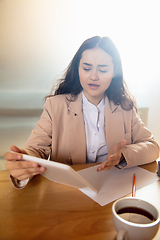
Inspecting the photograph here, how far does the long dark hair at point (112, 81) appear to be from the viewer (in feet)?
4.35

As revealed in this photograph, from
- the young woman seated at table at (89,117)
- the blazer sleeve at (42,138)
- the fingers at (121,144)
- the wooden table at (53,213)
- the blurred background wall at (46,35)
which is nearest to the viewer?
the wooden table at (53,213)

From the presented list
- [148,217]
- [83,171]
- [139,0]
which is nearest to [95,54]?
[83,171]

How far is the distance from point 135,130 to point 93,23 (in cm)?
137

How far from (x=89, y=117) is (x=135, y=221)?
2.96 feet

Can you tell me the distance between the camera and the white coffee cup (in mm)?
448

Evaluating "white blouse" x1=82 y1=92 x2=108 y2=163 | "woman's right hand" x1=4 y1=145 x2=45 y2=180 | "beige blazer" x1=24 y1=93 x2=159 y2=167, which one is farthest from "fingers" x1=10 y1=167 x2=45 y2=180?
"white blouse" x1=82 y1=92 x2=108 y2=163

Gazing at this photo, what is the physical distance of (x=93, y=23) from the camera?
2.17 m

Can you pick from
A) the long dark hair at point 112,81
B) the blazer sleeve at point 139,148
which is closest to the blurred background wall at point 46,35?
the long dark hair at point 112,81

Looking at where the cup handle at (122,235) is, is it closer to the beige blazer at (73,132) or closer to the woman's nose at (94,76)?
the beige blazer at (73,132)

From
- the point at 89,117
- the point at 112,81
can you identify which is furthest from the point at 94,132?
the point at 112,81

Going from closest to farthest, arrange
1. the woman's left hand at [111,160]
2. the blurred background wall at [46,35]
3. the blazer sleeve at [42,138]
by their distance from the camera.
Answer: the woman's left hand at [111,160] < the blazer sleeve at [42,138] < the blurred background wall at [46,35]

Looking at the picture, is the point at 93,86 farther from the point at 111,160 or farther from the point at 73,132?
the point at 111,160

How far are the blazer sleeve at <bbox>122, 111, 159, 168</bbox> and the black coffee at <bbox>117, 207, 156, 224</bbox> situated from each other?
0.49 metres

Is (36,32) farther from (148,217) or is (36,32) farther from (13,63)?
(148,217)
